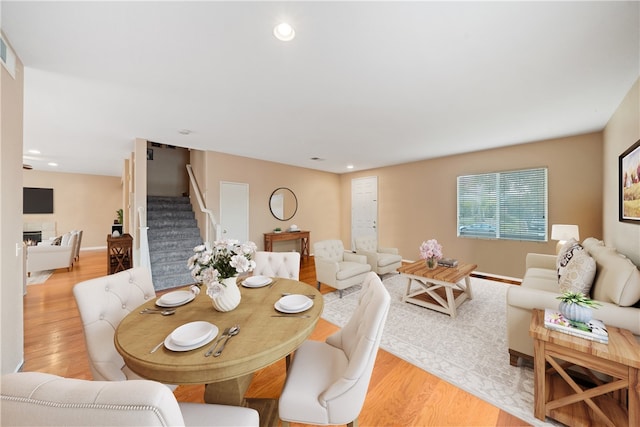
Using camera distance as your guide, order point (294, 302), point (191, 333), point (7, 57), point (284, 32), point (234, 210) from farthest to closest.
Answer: point (234, 210) → point (7, 57) → point (284, 32) → point (294, 302) → point (191, 333)

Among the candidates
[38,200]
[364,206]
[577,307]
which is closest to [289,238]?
[364,206]

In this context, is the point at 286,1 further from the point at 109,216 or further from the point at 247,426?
the point at 109,216

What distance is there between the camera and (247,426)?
97cm

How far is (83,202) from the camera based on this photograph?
7.68m

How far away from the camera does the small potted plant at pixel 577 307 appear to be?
1.51 metres

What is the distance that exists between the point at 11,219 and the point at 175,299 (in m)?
1.51

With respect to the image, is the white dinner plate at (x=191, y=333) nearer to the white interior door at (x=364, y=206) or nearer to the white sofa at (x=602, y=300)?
the white sofa at (x=602, y=300)

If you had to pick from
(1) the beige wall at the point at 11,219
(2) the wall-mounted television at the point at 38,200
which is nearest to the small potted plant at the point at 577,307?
(1) the beige wall at the point at 11,219

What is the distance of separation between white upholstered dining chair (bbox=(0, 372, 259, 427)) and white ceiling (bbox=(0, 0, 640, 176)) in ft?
5.95

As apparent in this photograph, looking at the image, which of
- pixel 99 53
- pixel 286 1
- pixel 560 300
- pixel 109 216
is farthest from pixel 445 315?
pixel 109 216

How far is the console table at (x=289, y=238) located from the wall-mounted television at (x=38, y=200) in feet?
23.8

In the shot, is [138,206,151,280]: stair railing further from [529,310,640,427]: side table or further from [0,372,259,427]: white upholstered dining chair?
[529,310,640,427]: side table

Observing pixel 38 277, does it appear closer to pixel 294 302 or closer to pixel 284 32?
pixel 294 302

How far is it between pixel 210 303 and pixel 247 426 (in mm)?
763
